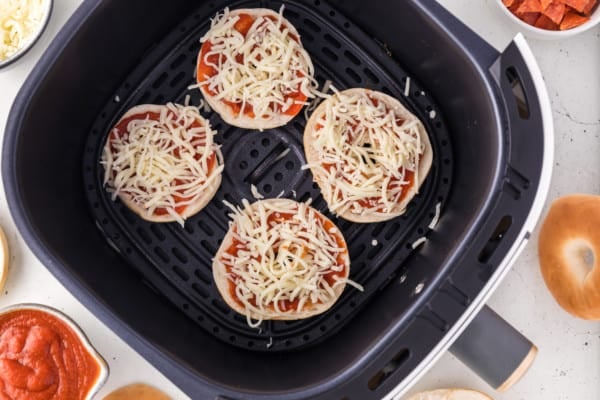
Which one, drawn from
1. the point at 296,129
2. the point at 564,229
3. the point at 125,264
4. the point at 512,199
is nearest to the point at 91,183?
the point at 125,264

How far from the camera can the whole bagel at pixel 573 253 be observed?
1.29 m

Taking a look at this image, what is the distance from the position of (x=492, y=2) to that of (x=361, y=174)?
1.41ft

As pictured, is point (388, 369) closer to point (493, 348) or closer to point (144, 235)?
point (493, 348)

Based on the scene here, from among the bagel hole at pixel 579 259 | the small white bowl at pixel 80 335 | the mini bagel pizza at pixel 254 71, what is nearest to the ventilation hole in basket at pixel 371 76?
the mini bagel pizza at pixel 254 71

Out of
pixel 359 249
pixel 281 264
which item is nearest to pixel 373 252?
pixel 359 249

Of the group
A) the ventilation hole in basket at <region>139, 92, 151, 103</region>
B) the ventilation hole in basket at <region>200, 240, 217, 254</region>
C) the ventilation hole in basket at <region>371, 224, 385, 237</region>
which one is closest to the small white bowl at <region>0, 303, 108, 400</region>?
the ventilation hole in basket at <region>200, 240, 217, 254</region>

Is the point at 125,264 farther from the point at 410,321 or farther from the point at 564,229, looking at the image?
the point at 564,229

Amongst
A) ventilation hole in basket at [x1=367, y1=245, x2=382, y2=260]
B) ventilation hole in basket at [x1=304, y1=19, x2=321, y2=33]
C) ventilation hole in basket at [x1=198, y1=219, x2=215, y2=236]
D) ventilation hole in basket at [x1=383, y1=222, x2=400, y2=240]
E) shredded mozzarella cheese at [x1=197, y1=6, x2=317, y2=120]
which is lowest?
ventilation hole in basket at [x1=198, y1=219, x2=215, y2=236]

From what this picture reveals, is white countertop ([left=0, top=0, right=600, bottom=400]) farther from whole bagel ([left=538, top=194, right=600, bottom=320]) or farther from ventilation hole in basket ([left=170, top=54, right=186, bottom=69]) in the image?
ventilation hole in basket ([left=170, top=54, right=186, bottom=69])

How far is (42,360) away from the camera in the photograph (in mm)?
1265

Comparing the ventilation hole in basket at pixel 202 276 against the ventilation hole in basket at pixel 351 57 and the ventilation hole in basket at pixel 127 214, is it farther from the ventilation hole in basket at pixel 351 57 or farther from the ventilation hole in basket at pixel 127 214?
the ventilation hole in basket at pixel 351 57

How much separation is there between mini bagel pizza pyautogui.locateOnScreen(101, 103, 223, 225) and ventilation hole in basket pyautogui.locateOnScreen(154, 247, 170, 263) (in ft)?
0.21

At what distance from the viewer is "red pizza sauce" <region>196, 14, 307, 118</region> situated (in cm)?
138

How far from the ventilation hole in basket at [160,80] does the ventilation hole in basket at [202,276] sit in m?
0.38
